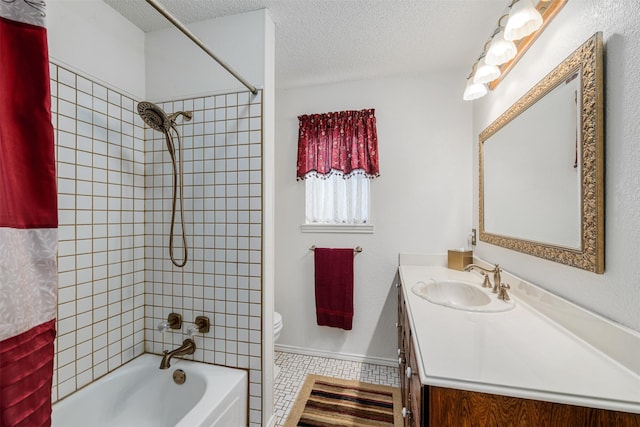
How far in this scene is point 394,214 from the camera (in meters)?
2.29

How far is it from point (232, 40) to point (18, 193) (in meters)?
1.31

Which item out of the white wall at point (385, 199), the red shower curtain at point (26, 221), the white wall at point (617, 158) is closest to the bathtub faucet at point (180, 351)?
the red shower curtain at point (26, 221)

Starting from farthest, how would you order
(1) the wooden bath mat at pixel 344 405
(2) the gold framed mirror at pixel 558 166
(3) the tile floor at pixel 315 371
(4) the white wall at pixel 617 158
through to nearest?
1. (3) the tile floor at pixel 315 371
2. (1) the wooden bath mat at pixel 344 405
3. (2) the gold framed mirror at pixel 558 166
4. (4) the white wall at pixel 617 158

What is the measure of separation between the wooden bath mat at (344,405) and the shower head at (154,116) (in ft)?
6.05

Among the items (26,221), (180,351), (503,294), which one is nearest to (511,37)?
(503,294)

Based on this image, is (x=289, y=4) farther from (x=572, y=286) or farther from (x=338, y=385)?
(x=338, y=385)

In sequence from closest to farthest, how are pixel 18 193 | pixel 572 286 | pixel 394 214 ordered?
1. pixel 18 193
2. pixel 572 286
3. pixel 394 214

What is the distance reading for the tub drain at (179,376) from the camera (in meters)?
1.47

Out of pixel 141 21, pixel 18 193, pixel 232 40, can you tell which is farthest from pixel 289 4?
pixel 18 193

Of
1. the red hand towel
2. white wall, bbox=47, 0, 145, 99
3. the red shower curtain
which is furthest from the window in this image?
the red shower curtain

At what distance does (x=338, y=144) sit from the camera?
7.66ft

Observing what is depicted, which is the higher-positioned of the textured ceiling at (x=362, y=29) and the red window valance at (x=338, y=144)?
the textured ceiling at (x=362, y=29)

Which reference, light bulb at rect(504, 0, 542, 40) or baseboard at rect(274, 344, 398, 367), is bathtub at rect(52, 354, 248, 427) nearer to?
baseboard at rect(274, 344, 398, 367)

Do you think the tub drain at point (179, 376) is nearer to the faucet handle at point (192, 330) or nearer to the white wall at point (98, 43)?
the faucet handle at point (192, 330)
